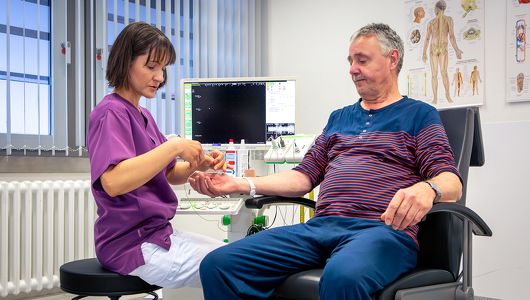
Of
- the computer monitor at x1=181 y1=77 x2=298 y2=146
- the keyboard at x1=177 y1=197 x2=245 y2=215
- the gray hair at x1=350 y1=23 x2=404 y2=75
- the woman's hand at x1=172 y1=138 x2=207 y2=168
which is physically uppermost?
the gray hair at x1=350 y1=23 x2=404 y2=75

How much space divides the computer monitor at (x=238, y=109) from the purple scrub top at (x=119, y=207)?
52.7 inches

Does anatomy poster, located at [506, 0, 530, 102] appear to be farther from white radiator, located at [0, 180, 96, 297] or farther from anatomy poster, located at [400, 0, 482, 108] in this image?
white radiator, located at [0, 180, 96, 297]

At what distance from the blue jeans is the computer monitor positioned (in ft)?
4.11

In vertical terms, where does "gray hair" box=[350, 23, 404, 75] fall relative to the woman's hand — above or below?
above

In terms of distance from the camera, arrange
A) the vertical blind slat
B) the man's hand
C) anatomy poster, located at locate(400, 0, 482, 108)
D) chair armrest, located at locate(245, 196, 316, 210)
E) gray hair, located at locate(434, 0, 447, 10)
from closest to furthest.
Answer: the man's hand → chair armrest, located at locate(245, 196, 316, 210) → anatomy poster, located at locate(400, 0, 482, 108) → gray hair, located at locate(434, 0, 447, 10) → the vertical blind slat

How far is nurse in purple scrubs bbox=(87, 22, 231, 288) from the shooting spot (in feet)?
3.61

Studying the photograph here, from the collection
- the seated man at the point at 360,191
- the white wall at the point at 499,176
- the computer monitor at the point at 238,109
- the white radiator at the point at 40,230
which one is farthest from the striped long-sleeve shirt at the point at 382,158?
the white radiator at the point at 40,230

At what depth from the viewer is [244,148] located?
242 centimetres

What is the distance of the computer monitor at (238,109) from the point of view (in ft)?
8.27

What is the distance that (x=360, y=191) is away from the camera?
134 centimetres

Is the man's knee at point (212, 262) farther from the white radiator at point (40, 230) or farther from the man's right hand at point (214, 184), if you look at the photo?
the white radiator at point (40, 230)

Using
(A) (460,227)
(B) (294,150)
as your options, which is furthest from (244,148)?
(A) (460,227)

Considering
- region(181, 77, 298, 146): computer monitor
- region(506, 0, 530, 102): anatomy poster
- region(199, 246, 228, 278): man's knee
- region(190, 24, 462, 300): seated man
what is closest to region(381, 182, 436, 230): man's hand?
region(190, 24, 462, 300): seated man

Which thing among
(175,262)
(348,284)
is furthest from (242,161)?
(348,284)
